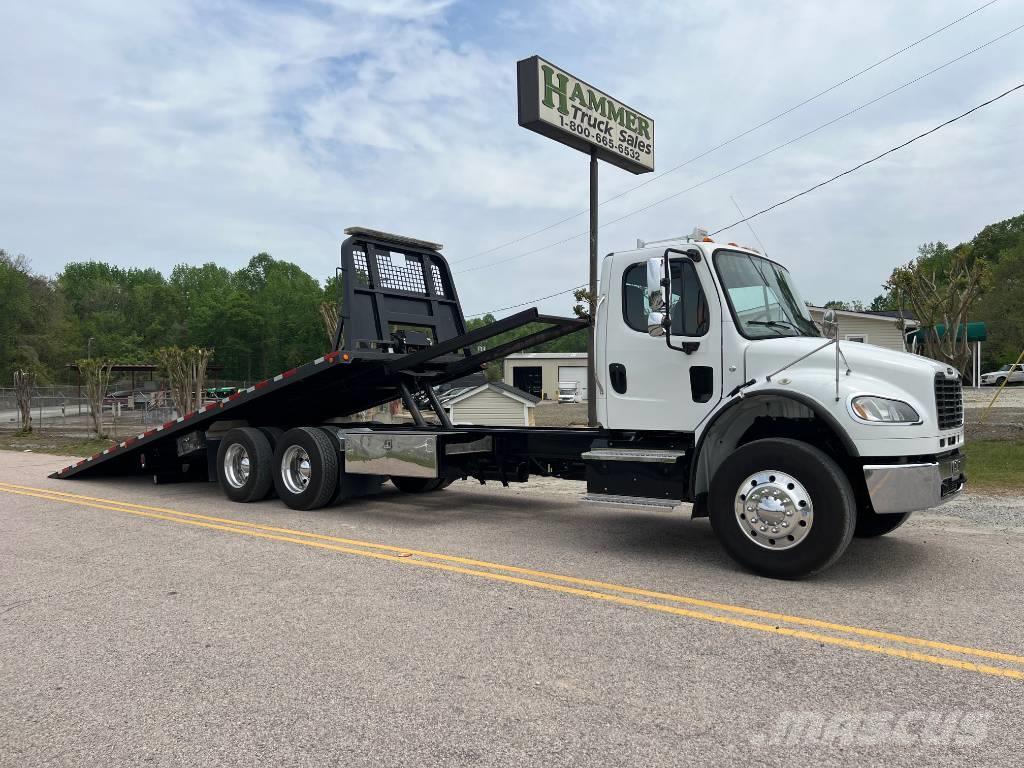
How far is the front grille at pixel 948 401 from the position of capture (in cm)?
544

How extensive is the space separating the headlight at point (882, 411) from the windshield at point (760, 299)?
3.33 ft

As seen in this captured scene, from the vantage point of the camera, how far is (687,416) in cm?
625

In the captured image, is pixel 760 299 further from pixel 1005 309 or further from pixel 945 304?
pixel 1005 309

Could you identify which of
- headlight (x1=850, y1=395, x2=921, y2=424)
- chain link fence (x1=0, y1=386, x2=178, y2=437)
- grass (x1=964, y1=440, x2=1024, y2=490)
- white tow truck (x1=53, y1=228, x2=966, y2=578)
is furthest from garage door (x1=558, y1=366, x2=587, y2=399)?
headlight (x1=850, y1=395, x2=921, y2=424)

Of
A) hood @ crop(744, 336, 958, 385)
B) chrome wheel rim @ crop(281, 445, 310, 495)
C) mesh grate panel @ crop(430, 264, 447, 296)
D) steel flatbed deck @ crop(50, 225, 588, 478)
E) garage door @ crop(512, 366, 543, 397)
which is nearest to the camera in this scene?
hood @ crop(744, 336, 958, 385)

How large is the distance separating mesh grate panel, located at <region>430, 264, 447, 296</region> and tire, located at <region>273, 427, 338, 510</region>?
249cm

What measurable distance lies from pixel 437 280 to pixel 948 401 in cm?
641

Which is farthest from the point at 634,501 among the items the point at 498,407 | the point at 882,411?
the point at 498,407

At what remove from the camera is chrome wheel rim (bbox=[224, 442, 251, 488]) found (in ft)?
31.6

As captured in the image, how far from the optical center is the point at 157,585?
5602 mm

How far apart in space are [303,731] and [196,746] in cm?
41

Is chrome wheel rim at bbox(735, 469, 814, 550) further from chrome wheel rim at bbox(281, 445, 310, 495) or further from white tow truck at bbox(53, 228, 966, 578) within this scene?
chrome wheel rim at bbox(281, 445, 310, 495)

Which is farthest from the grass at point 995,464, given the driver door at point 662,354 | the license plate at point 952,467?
the driver door at point 662,354

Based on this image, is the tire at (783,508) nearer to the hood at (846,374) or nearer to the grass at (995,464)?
the hood at (846,374)
